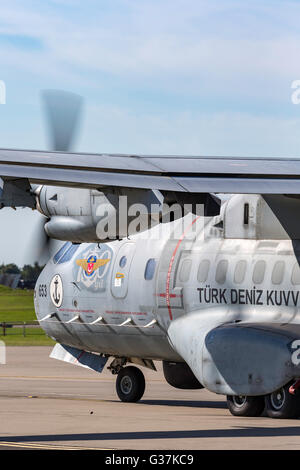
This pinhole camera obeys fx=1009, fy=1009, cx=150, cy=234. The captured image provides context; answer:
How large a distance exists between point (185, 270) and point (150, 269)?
4.17ft

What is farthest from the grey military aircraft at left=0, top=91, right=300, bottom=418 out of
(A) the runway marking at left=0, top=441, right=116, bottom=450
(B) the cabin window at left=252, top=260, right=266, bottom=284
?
(A) the runway marking at left=0, top=441, right=116, bottom=450

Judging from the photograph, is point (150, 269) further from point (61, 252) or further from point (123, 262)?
point (61, 252)

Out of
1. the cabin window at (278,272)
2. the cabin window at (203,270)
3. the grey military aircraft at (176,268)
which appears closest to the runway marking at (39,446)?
the grey military aircraft at (176,268)

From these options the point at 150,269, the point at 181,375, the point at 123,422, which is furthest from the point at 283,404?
the point at 181,375

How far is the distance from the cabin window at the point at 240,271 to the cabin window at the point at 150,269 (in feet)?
8.76

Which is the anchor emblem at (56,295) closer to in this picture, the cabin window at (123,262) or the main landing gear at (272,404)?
the cabin window at (123,262)

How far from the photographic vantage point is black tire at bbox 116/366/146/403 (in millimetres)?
22984

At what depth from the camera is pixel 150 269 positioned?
69.6ft

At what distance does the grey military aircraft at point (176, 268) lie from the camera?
14.2 meters

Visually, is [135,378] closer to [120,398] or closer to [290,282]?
[120,398]

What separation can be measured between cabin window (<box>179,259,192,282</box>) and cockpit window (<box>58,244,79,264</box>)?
4.24 m
